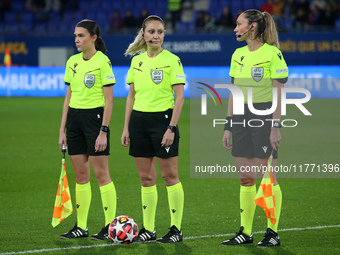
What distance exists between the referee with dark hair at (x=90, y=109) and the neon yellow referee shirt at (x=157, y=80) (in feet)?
0.98

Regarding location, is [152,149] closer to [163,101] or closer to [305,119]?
[163,101]

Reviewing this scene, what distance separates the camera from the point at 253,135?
19.3 ft

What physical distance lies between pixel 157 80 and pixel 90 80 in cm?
67

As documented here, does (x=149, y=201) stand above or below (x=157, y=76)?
below

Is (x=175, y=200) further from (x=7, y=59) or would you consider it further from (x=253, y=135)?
(x=7, y=59)

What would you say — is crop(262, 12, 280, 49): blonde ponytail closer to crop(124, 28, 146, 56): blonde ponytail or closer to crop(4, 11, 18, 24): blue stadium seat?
crop(124, 28, 146, 56): blonde ponytail

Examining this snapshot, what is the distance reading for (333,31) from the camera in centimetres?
2408

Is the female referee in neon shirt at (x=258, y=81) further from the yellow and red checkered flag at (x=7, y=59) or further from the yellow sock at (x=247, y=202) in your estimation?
the yellow and red checkered flag at (x=7, y=59)

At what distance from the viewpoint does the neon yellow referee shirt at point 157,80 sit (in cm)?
597

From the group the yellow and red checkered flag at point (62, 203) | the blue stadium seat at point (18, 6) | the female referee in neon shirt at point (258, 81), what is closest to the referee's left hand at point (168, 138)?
the female referee in neon shirt at point (258, 81)

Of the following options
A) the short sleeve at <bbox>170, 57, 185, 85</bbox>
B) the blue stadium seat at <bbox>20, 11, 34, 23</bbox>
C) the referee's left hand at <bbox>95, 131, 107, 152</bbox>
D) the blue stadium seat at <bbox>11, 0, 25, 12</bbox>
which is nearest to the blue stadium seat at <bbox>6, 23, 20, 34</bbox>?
the blue stadium seat at <bbox>20, 11, 34, 23</bbox>

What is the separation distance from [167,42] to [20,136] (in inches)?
458

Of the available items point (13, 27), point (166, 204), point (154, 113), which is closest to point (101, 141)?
point (154, 113)

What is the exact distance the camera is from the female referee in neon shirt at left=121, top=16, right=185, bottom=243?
5.97 metres
